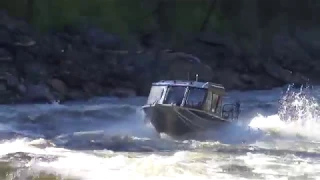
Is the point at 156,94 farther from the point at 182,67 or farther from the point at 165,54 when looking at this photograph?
the point at 165,54

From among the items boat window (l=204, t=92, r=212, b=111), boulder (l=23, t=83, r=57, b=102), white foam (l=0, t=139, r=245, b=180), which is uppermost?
boulder (l=23, t=83, r=57, b=102)

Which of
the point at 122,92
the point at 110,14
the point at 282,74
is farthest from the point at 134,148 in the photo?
the point at 282,74

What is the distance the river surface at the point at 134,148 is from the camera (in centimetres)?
1478

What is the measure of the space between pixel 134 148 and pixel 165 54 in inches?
982

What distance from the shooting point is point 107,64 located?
Answer: 1644 inches

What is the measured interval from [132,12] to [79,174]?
3768cm

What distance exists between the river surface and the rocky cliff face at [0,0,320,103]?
499 cm

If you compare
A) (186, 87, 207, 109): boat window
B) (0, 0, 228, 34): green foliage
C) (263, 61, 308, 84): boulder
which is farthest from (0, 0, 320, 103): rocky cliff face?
(186, 87, 207, 109): boat window

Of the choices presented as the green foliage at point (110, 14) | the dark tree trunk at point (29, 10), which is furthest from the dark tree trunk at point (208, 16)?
the dark tree trunk at point (29, 10)

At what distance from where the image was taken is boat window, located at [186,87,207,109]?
21.9 metres

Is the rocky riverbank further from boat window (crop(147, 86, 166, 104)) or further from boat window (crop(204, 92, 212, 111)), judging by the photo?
boat window (crop(204, 92, 212, 111))

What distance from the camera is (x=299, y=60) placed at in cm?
5319

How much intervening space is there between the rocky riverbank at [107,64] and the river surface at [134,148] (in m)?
3.61

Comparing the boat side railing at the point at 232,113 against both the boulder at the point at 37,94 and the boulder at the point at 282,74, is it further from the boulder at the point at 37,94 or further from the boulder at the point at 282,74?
the boulder at the point at 282,74
